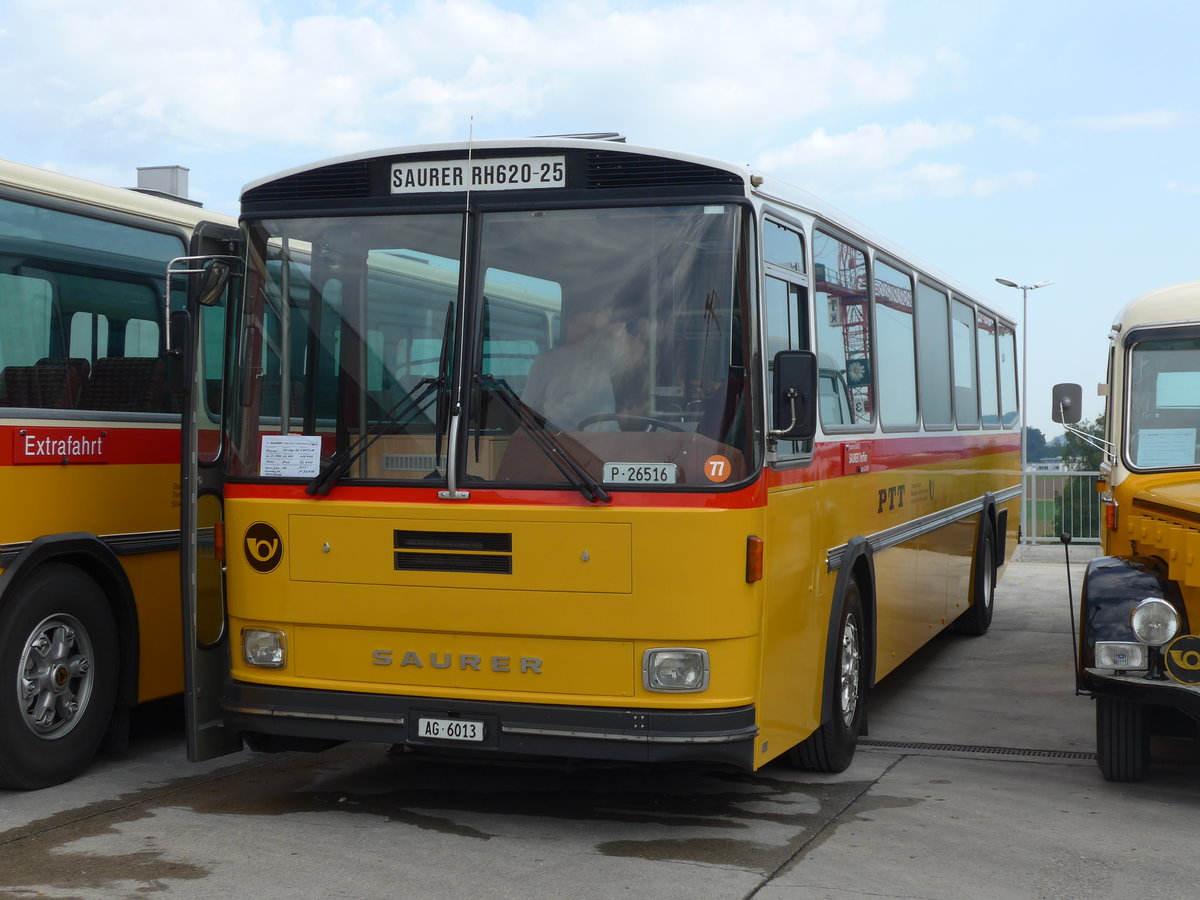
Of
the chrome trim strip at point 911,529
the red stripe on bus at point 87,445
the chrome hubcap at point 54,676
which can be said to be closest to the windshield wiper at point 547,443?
the chrome trim strip at point 911,529

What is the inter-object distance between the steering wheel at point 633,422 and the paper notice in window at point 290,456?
1.18 meters

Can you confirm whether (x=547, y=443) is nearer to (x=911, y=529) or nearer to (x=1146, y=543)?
(x=1146, y=543)

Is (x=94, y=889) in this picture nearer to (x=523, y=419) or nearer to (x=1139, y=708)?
(x=523, y=419)

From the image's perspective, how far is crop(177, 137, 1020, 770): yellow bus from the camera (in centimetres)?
585

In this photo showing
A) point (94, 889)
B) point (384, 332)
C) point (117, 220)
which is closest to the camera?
point (94, 889)

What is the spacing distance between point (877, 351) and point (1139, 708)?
2500mm

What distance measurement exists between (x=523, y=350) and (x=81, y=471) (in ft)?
8.73

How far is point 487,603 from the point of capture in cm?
600

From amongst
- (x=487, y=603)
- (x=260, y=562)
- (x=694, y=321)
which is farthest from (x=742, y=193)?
(x=260, y=562)

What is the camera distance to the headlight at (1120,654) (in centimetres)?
692

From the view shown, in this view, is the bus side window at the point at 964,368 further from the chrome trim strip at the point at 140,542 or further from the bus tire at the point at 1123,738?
the chrome trim strip at the point at 140,542

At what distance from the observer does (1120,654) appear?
696 cm

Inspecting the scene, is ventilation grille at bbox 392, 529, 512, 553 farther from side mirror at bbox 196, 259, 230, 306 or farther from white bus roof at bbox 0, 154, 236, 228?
white bus roof at bbox 0, 154, 236, 228

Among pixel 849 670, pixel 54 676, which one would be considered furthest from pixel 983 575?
pixel 54 676
